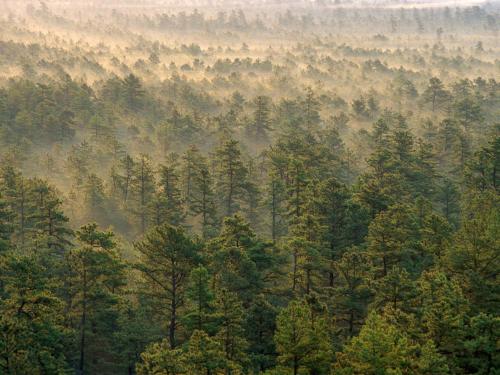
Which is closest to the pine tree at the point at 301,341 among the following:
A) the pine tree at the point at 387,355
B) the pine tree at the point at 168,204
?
the pine tree at the point at 387,355

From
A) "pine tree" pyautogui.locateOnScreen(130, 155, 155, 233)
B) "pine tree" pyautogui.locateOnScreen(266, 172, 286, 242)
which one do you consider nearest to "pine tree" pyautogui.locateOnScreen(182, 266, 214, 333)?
"pine tree" pyautogui.locateOnScreen(266, 172, 286, 242)

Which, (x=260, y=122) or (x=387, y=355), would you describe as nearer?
(x=387, y=355)

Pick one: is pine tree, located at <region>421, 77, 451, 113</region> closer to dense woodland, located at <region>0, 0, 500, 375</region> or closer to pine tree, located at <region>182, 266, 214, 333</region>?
dense woodland, located at <region>0, 0, 500, 375</region>

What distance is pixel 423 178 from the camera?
180 feet

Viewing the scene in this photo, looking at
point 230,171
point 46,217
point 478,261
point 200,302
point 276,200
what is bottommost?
point 200,302

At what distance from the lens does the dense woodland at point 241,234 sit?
28.9 metres

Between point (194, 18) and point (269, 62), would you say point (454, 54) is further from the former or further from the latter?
point (194, 18)

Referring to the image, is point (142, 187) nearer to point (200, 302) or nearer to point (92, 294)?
point (92, 294)

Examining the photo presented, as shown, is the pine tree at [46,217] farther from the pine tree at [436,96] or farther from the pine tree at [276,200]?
the pine tree at [436,96]

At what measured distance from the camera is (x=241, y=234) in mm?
38719

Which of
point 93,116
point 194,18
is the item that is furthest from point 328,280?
point 194,18

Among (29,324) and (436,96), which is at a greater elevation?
(436,96)

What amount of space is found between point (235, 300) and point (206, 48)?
446ft

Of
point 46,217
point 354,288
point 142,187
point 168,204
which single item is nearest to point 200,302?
point 354,288
